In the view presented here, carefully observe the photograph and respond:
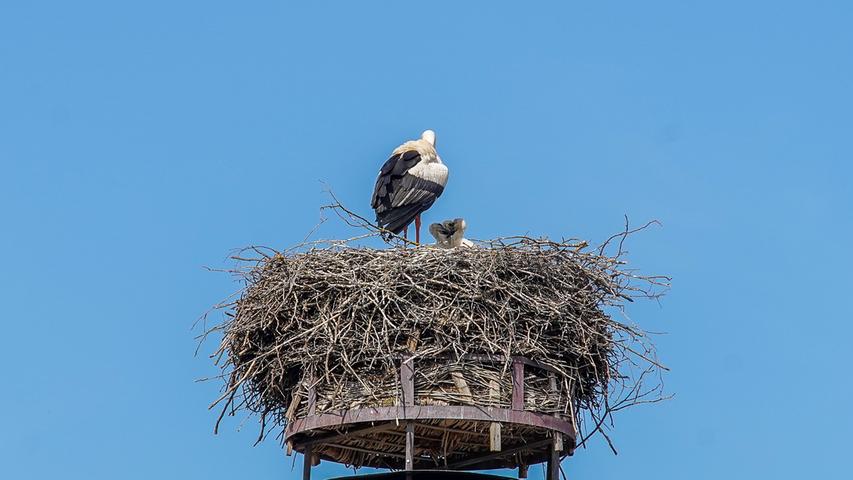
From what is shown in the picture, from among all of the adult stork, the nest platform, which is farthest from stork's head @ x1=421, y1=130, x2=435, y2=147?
the nest platform

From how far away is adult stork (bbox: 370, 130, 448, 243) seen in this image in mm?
14156

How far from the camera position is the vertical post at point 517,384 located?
1141cm

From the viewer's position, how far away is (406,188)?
14.3 m

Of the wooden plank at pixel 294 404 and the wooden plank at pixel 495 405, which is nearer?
the wooden plank at pixel 495 405

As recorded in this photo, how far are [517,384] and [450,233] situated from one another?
9.77 feet

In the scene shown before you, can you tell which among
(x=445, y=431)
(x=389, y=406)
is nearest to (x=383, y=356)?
(x=389, y=406)

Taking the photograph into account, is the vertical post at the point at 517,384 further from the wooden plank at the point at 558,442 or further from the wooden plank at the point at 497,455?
the wooden plank at the point at 497,455

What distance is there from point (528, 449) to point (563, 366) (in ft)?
3.08

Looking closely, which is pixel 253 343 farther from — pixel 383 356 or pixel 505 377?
pixel 505 377

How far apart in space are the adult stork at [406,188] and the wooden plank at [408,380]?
2.80 m

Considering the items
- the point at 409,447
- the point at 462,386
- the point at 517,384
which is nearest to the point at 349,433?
the point at 409,447

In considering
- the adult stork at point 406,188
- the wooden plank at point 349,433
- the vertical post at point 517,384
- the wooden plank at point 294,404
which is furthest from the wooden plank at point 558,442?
the adult stork at point 406,188

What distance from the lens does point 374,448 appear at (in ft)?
42.2

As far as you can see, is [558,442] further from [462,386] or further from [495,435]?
[462,386]
